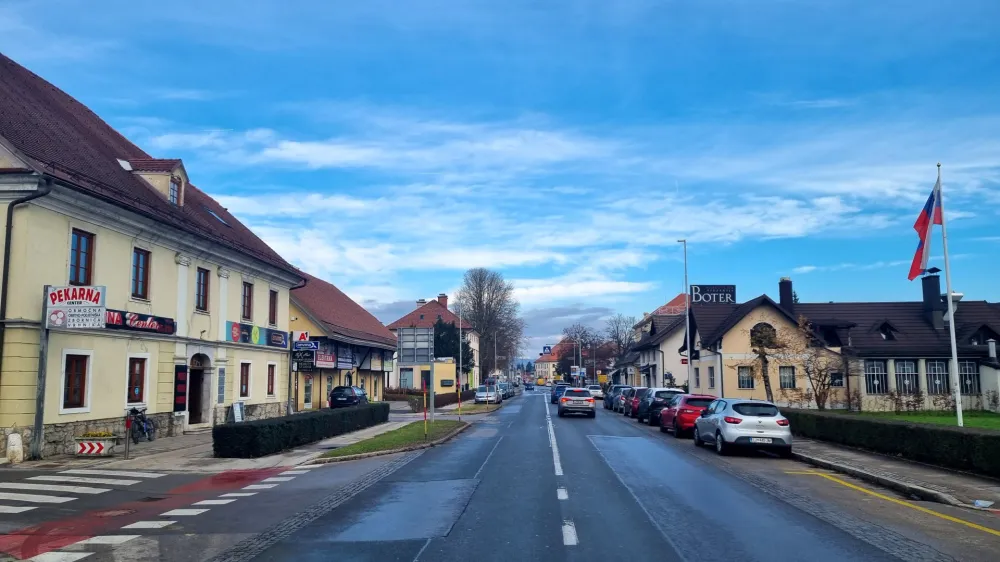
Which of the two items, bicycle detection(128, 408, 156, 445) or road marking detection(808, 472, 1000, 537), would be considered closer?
road marking detection(808, 472, 1000, 537)

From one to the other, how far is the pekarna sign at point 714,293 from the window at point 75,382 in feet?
199

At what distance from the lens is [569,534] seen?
30.6ft

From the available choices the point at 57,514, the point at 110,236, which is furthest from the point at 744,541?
the point at 110,236

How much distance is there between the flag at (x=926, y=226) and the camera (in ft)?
68.5

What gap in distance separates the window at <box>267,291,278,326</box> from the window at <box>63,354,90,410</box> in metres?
13.6

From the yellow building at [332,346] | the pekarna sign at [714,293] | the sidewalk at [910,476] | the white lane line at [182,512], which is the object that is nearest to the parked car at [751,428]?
the sidewalk at [910,476]

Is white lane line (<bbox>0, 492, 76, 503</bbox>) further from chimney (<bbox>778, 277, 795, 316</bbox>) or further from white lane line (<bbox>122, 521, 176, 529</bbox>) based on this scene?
chimney (<bbox>778, 277, 795, 316</bbox>)

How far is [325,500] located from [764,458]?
12052 mm

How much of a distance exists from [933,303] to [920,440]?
37.1 m

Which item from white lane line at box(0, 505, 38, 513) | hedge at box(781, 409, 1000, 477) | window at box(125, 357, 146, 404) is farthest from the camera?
window at box(125, 357, 146, 404)

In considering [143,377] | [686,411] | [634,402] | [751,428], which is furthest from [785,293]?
[143,377]

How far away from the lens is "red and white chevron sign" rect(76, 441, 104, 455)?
58.8 feet

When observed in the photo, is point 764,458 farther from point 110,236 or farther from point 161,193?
point 161,193

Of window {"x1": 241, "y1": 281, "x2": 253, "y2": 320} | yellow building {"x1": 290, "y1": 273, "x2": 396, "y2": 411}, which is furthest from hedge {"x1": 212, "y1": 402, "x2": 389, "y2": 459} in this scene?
yellow building {"x1": 290, "y1": 273, "x2": 396, "y2": 411}
